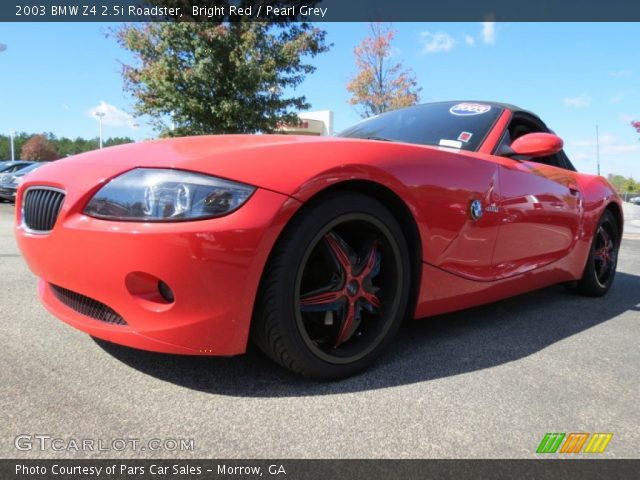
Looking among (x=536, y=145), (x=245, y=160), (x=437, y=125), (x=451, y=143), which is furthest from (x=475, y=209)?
(x=245, y=160)

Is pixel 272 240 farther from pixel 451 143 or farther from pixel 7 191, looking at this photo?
pixel 7 191

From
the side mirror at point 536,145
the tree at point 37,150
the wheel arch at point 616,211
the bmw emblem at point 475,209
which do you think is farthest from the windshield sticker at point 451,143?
the tree at point 37,150

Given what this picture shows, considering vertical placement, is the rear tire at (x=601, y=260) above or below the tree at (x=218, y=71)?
below

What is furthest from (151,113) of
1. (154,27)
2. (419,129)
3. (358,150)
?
(358,150)

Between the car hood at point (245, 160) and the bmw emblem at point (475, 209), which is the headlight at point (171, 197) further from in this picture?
the bmw emblem at point (475, 209)

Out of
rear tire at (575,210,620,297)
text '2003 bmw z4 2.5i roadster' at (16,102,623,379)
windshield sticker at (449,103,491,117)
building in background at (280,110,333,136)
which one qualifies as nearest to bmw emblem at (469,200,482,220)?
text '2003 bmw z4 2.5i roadster' at (16,102,623,379)

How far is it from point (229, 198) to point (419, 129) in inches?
65.3

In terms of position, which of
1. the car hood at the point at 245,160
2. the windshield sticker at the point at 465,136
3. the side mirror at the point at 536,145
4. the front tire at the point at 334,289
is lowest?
the front tire at the point at 334,289

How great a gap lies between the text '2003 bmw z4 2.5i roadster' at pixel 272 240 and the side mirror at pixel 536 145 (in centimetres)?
16

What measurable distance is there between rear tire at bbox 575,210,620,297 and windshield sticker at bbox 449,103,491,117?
4.57 ft

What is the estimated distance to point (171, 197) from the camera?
1518mm

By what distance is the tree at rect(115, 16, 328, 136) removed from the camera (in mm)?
10695

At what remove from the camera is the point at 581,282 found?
3559mm

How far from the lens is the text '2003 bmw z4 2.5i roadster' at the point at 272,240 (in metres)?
1.51
